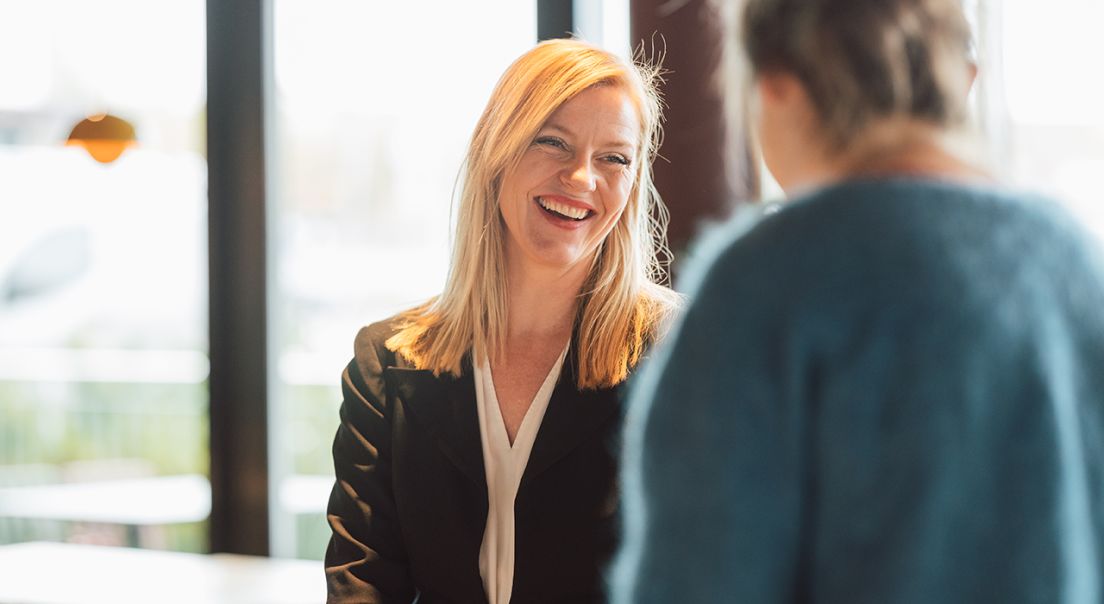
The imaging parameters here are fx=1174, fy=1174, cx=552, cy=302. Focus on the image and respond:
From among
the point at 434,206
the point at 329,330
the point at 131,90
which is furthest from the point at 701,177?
the point at 131,90

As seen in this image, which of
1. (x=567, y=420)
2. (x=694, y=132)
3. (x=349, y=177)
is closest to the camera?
(x=567, y=420)

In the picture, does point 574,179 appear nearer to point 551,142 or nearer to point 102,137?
point 551,142

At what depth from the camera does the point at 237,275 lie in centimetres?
362

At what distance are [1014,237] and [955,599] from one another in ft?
0.90

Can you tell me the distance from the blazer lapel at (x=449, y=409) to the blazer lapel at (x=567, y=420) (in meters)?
0.10

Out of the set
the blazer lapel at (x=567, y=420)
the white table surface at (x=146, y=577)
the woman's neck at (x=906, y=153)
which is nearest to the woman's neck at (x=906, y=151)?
the woman's neck at (x=906, y=153)

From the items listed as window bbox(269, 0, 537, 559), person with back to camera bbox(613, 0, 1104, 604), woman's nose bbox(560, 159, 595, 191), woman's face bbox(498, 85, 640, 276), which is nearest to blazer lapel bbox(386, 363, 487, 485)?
woman's face bbox(498, 85, 640, 276)

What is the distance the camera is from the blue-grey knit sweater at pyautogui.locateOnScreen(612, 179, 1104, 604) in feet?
2.83

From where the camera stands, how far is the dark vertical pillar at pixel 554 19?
3.11 meters

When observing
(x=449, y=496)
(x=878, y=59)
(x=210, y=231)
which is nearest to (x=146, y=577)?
(x=210, y=231)

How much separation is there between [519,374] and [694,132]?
720 millimetres

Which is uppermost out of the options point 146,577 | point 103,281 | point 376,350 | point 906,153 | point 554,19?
point 554,19

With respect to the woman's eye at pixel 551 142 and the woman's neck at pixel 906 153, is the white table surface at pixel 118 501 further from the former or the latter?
the woman's neck at pixel 906 153

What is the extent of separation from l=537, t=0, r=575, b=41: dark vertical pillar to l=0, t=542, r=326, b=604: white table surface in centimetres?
157
